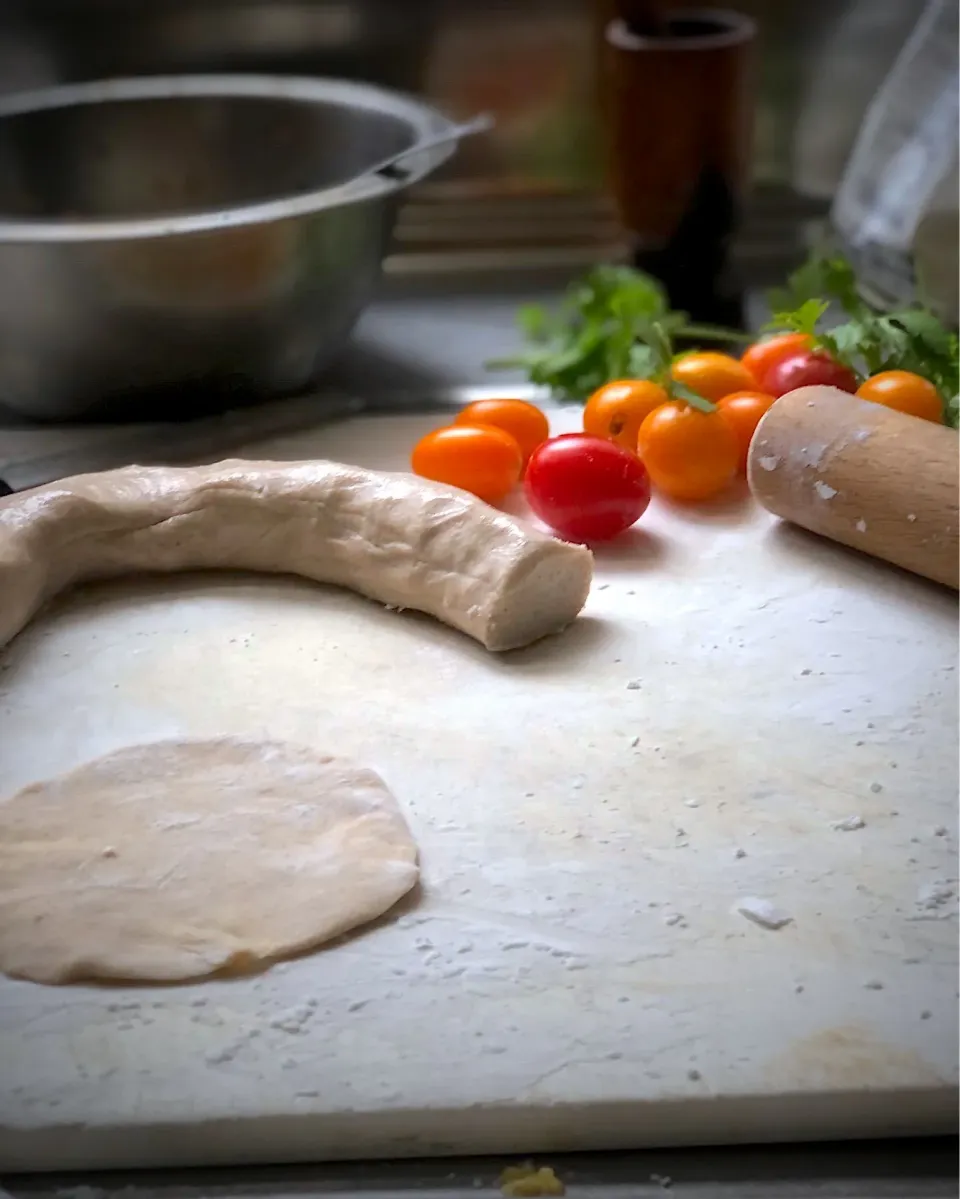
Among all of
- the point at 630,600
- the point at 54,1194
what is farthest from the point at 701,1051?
the point at 630,600

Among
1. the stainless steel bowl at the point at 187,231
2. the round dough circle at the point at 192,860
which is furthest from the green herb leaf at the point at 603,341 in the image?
the round dough circle at the point at 192,860

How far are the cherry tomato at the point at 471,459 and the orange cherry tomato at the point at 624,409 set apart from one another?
0.39 feet

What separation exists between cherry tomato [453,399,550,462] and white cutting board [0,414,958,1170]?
22 centimetres

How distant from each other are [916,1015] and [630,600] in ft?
1.59

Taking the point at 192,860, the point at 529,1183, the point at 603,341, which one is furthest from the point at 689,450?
the point at 529,1183

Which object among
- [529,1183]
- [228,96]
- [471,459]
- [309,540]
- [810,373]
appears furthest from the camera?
[228,96]

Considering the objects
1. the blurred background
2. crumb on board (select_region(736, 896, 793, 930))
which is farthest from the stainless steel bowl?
crumb on board (select_region(736, 896, 793, 930))

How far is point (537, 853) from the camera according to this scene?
834mm

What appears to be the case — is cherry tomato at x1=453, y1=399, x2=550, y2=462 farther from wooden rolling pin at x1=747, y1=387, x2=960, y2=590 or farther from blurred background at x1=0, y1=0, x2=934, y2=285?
blurred background at x1=0, y1=0, x2=934, y2=285

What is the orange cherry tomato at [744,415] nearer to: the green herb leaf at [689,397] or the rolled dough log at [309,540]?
the green herb leaf at [689,397]

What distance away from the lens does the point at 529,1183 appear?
0.65 meters

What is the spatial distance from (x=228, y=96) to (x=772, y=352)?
781 mm

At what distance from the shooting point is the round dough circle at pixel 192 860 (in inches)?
29.5

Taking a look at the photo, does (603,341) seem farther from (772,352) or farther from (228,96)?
(228,96)
